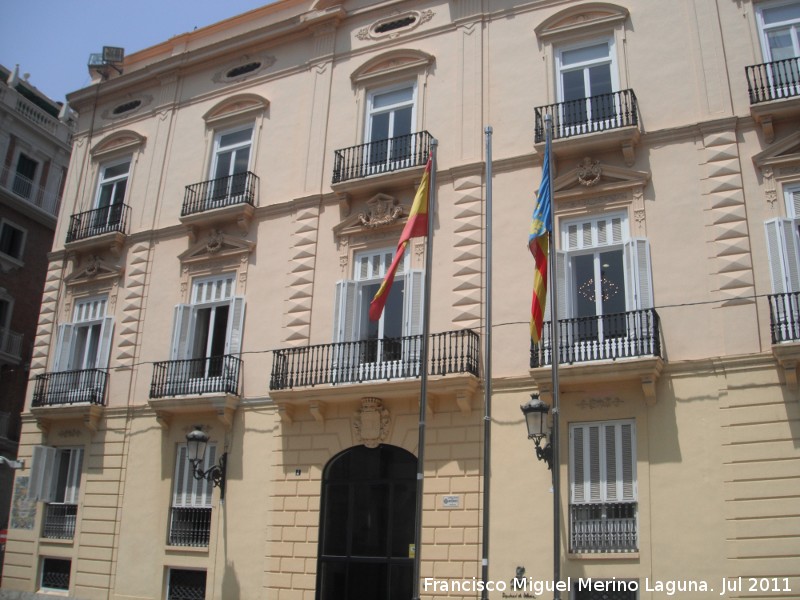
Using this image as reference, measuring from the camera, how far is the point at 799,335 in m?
12.9

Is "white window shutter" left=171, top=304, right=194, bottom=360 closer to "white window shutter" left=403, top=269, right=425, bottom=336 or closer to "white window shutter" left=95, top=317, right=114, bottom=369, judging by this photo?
"white window shutter" left=95, top=317, right=114, bottom=369

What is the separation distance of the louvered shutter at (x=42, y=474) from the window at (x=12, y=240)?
38.6 ft

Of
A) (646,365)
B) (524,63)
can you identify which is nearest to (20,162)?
(524,63)

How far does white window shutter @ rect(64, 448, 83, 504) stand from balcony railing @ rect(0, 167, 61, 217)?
42.9ft

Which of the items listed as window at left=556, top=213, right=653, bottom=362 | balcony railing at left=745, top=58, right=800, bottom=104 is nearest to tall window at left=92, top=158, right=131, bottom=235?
window at left=556, top=213, right=653, bottom=362

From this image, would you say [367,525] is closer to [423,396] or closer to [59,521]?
[423,396]

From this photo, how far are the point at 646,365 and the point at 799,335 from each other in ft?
7.80

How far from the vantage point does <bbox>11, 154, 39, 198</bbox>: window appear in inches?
1158

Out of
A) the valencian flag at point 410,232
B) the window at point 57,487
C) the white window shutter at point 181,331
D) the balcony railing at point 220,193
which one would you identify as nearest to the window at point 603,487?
the valencian flag at point 410,232

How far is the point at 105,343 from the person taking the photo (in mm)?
20359

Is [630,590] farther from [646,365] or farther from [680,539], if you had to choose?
[646,365]

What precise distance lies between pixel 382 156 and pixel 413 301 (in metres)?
3.65

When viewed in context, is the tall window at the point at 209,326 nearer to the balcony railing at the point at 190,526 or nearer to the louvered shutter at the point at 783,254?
the balcony railing at the point at 190,526

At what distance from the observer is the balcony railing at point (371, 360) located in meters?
15.4
